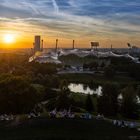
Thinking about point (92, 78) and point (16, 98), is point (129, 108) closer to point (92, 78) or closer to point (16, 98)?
point (16, 98)

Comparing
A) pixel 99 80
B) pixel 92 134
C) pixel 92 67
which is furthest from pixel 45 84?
pixel 92 67

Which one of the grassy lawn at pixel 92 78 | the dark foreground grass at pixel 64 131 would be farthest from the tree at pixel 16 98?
the grassy lawn at pixel 92 78

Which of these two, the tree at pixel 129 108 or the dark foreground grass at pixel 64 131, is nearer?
the dark foreground grass at pixel 64 131

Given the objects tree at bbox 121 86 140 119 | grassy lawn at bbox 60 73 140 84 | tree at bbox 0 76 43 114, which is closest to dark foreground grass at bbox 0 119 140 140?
tree at bbox 0 76 43 114

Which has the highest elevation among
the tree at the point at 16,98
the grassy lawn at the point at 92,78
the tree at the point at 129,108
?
the tree at the point at 16,98

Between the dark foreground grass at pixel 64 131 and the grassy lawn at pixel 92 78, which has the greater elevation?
the dark foreground grass at pixel 64 131

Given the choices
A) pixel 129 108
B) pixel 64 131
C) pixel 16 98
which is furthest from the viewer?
pixel 129 108

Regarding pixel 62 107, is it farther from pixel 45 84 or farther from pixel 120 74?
pixel 120 74

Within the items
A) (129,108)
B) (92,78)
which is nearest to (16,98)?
(129,108)

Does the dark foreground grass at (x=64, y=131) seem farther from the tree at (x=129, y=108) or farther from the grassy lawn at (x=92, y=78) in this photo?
the grassy lawn at (x=92, y=78)

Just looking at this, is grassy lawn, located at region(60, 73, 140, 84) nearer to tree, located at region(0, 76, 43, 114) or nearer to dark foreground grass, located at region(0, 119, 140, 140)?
tree, located at region(0, 76, 43, 114)
